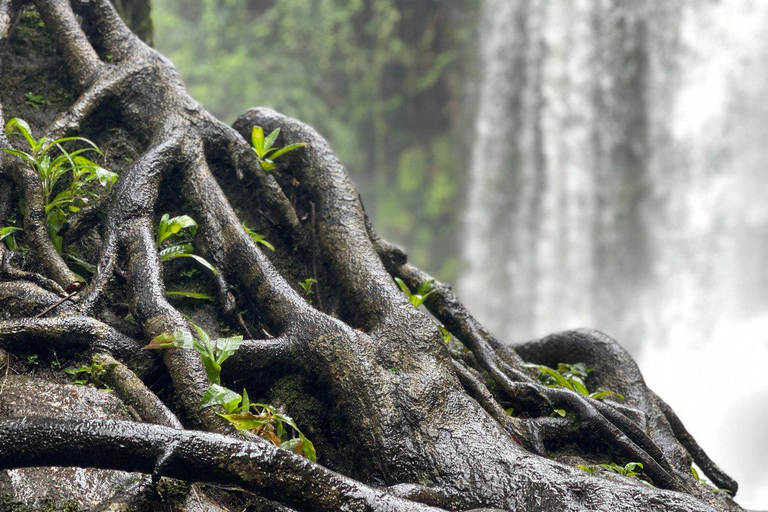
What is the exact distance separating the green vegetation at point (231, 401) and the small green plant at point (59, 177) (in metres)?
0.99

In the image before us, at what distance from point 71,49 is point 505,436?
11.3 feet

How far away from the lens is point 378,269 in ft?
12.7

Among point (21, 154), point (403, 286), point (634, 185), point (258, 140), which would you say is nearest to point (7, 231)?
point (21, 154)

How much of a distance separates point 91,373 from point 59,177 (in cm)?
136

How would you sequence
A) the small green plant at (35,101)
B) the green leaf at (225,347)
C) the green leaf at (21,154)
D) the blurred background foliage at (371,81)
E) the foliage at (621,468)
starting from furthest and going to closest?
the blurred background foliage at (371,81), the small green plant at (35,101), the green leaf at (21,154), the foliage at (621,468), the green leaf at (225,347)

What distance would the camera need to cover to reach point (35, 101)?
4.52 m

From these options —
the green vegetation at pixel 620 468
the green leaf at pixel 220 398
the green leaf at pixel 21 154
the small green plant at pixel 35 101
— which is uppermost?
the small green plant at pixel 35 101

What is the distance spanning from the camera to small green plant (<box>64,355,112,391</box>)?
2840 mm

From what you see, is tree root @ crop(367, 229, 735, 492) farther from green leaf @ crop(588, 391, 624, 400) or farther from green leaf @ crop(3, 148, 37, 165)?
green leaf @ crop(3, 148, 37, 165)

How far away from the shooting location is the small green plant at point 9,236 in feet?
10.9

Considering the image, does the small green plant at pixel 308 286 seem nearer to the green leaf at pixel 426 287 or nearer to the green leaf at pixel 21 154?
the green leaf at pixel 426 287

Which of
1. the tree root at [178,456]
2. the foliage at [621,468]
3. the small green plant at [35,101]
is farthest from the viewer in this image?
the small green plant at [35,101]

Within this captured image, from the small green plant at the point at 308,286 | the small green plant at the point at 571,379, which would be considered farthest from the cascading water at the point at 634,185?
the small green plant at the point at 308,286

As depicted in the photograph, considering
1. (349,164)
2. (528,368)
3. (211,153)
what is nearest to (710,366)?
(349,164)
